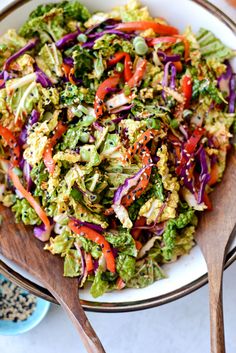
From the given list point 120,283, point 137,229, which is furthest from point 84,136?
point 120,283

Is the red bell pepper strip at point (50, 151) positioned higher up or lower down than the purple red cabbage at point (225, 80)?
higher up

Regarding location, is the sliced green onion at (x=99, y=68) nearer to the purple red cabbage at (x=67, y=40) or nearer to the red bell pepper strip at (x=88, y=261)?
the purple red cabbage at (x=67, y=40)

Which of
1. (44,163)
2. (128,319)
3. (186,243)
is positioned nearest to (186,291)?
(186,243)

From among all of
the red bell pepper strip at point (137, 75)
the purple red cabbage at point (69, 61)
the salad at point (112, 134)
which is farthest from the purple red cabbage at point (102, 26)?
the red bell pepper strip at point (137, 75)

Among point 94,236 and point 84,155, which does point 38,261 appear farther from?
point 84,155

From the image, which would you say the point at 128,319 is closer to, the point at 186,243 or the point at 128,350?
the point at 128,350

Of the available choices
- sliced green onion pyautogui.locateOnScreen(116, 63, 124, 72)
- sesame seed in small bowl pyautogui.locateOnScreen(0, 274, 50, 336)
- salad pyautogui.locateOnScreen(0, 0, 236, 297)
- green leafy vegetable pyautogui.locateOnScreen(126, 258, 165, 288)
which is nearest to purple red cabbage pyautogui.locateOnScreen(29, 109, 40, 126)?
salad pyautogui.locateOnScreen(0, 0, 236, 297)
